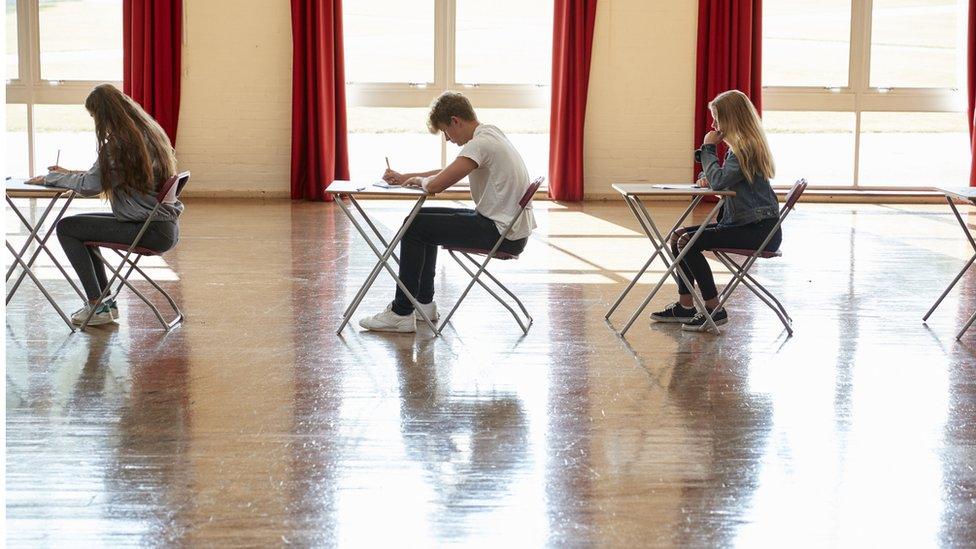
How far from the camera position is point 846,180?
10.7 metres

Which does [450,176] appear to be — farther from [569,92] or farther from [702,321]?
[569,92]

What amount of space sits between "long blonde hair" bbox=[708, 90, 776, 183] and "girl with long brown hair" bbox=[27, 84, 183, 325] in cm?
218

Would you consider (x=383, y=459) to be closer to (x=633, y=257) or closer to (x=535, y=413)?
(x=535, y=413)

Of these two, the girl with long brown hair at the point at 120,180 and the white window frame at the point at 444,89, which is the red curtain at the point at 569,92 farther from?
the girl with long brown hair at the point at 120,180

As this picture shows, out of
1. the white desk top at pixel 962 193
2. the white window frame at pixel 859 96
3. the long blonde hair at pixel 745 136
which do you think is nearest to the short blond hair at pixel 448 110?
the long blonde hair at pixel 745 136

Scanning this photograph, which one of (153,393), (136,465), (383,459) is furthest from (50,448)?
(383,459)

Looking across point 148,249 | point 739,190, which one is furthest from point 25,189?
point 739,190

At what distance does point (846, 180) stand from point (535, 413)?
787 centimetres

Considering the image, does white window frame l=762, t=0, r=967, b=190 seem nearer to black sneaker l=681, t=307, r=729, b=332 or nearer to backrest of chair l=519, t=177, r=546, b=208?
black sneaker l=681, t=307, r=729, b=332

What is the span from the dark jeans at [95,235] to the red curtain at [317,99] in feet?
16.6

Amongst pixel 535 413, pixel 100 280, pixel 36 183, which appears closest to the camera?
pixel 535 413

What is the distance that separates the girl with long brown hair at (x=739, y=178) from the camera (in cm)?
459

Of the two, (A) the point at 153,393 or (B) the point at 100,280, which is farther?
(B) the point at 100,280

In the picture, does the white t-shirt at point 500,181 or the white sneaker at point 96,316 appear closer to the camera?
the white t-shirt at point 500,181
